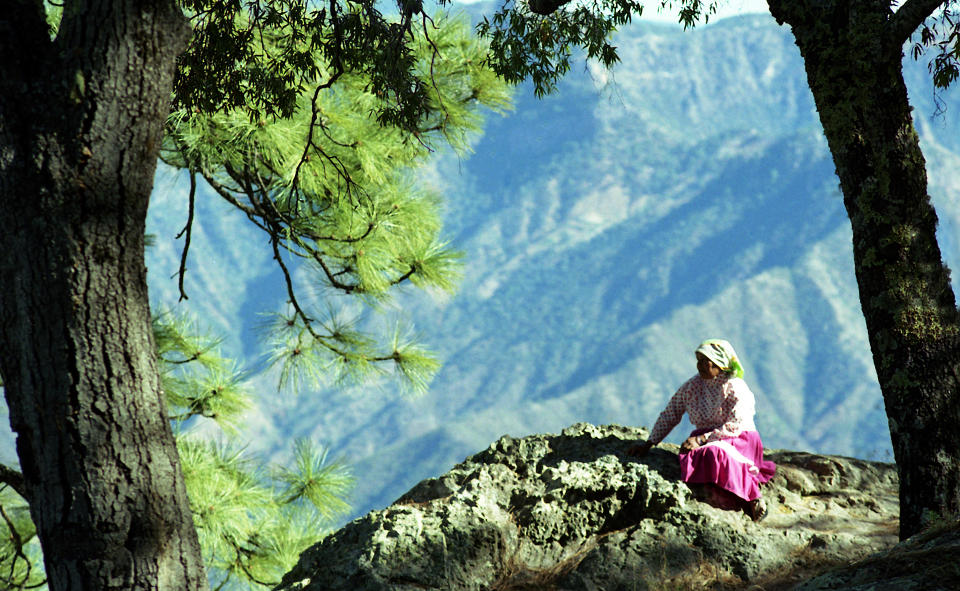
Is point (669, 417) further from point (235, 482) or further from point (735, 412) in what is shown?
point (235, 482)

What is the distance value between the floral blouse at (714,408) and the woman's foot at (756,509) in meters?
0.31

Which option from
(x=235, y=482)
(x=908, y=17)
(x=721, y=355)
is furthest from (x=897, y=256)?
(x=235, y=482)

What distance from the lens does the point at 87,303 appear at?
86.8 inches

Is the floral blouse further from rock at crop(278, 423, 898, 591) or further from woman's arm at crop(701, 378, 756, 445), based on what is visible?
rock at crop(278, 423, 898, 591)

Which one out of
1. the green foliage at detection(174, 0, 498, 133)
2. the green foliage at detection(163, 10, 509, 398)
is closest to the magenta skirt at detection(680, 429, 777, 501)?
the green foliage at detection(174, 0, 498, 133)

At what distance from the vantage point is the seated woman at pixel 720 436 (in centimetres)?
387

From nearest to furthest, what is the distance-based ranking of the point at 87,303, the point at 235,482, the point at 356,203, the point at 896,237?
the point at 87,303 → the point at 896,237 → the point at 356,203 → the point at 235,482

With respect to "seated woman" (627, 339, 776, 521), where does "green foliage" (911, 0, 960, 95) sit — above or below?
above

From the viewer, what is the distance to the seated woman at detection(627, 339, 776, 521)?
3.87 m

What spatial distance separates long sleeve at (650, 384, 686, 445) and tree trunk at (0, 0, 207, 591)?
2.34m

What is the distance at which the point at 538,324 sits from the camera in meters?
167

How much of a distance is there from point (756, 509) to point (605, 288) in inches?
6492

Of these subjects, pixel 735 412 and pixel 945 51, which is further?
pixel 735 412

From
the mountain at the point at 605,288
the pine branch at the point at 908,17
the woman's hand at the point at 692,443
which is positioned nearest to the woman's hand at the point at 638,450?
the woman's hand at the point at 692,443
